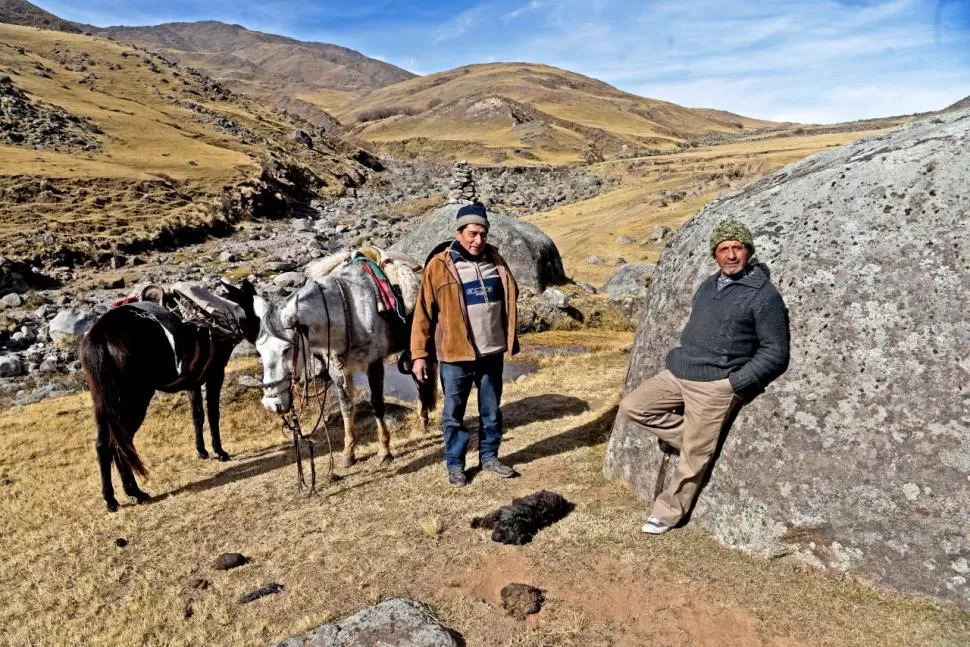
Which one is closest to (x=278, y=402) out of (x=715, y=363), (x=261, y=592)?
(x=261, y=592)

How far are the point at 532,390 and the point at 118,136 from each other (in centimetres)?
5620

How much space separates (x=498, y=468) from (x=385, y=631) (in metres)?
2.75

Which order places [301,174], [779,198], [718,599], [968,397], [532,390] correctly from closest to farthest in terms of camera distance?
[968,397], [718,599], [779,198], [532,390], [301,174]

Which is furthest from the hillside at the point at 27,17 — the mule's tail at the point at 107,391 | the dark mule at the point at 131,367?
the mule's tail at the point at 107,391

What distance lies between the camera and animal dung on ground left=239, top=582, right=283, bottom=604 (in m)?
4.73

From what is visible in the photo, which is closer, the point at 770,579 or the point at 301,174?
the point at 770,579

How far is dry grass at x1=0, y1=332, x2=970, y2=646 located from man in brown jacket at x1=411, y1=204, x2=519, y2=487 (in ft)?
3.99

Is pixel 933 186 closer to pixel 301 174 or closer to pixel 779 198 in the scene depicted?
pixel 779 198

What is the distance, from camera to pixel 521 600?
4297 millimetres

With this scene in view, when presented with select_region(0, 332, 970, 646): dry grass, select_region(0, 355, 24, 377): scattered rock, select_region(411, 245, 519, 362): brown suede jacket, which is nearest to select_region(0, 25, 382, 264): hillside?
select_region(0, 355, 24, 377): scattered rock

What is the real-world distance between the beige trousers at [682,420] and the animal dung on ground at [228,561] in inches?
145

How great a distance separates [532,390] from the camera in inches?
419

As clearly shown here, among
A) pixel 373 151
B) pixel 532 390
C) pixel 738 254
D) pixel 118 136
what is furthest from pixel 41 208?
pixel 373 151

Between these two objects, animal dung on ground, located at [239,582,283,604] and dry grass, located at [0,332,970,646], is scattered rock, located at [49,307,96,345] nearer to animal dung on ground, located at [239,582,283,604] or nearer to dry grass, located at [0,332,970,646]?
dry grass, located at [0,332,970,646]
